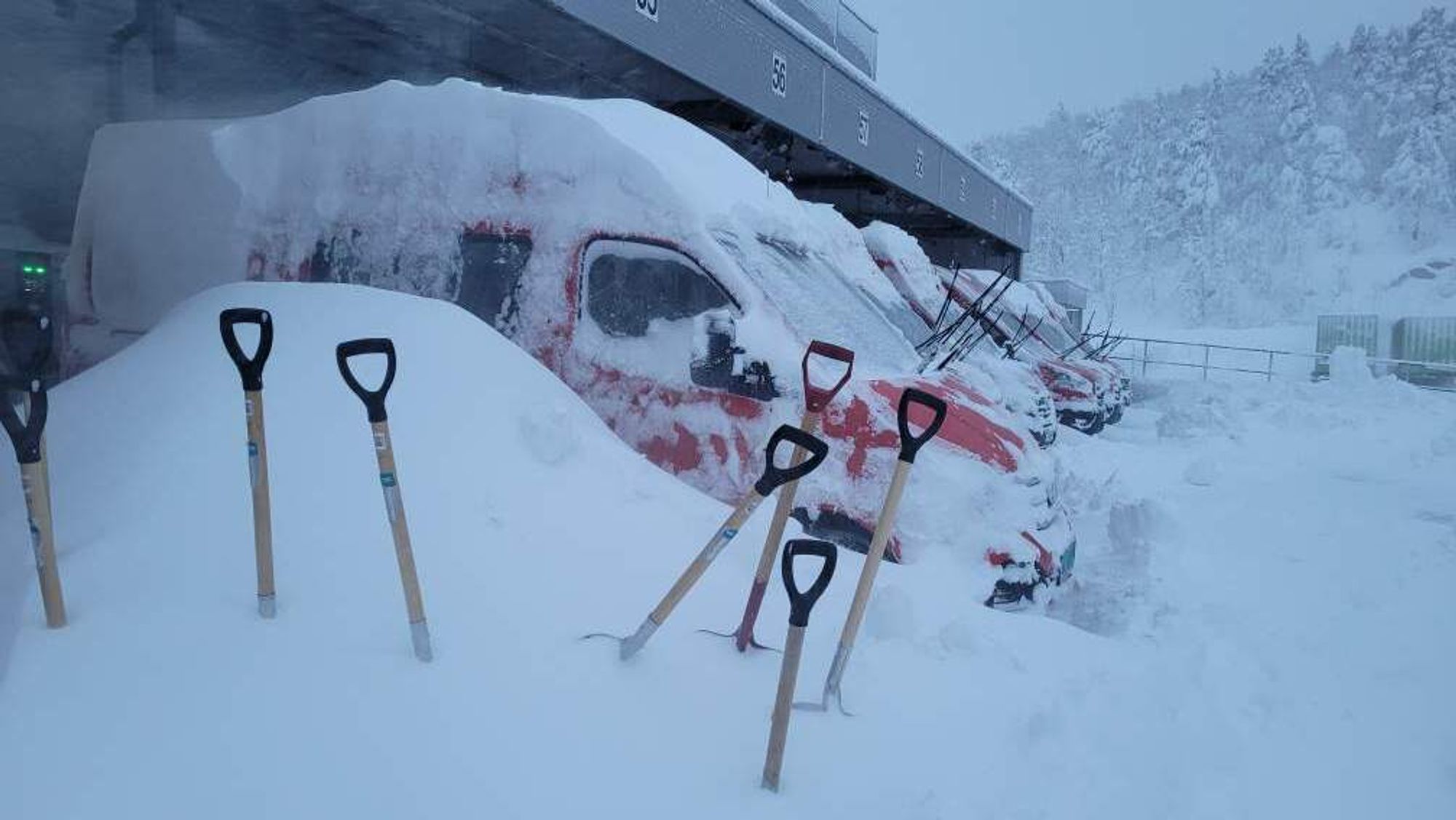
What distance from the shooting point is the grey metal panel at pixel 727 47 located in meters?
9.10

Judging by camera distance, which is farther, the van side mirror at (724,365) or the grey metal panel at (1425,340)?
the grey metal panel at (1425,340)

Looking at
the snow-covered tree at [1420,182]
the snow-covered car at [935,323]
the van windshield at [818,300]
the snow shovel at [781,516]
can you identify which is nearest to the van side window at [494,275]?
the van windshield at [818,300]

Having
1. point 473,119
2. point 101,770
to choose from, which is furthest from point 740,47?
point 101,770

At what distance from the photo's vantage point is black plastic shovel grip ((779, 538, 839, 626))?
7.76ft

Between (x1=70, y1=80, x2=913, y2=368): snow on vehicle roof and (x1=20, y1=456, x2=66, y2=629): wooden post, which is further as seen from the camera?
(x1=70, y1=80, x2=913, y2=368): snow on vehicle roof

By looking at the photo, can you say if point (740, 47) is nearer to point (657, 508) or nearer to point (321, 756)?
point (657, 508)

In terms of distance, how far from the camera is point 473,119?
5.33m

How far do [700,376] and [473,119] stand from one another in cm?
199

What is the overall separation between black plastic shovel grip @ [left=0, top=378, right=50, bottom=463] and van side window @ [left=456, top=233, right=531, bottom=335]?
2.74m

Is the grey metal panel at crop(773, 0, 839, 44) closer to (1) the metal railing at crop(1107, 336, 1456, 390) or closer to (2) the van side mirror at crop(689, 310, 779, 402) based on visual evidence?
(1) the metal railing at crop(1107, 336, 1456, 390)

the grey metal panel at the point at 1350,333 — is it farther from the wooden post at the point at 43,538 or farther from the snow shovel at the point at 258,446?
the wooden post at the point at 43,538

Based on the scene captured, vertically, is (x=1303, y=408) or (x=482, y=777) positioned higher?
(x=1303, y=408)

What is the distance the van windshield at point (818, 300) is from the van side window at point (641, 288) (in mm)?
280

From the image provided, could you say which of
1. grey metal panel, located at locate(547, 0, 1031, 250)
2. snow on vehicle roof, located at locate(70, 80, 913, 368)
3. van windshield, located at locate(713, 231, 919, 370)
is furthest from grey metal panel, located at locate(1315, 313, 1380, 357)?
snow on vehicle roof, located at locate(70, 80, 913, 368)
